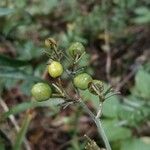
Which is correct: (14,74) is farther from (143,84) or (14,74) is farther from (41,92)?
(41,92)

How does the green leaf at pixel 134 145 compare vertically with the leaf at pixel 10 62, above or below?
below

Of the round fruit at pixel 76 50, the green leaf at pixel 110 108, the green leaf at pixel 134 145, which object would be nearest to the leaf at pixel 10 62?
the green leaf at pixel 110 108

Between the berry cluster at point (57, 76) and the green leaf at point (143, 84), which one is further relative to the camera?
the green leaf at point (143, 84)

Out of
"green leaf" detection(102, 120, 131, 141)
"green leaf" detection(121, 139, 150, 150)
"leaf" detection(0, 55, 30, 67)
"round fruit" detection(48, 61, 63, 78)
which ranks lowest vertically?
"green leaf" detection(121, 139, 150, 150)

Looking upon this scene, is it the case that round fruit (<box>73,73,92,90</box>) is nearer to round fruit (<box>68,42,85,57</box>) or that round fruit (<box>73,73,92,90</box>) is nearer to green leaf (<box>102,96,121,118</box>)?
round fruit (<box>68,42,85,57</box>)

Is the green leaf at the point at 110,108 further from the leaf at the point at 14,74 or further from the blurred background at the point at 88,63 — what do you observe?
the leaf at the point at 14,74

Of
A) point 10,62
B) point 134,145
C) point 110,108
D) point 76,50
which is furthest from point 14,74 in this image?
point 76,50

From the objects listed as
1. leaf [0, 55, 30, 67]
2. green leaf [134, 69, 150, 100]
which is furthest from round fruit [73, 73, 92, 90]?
green leaf [134, 69, 150, 100]
